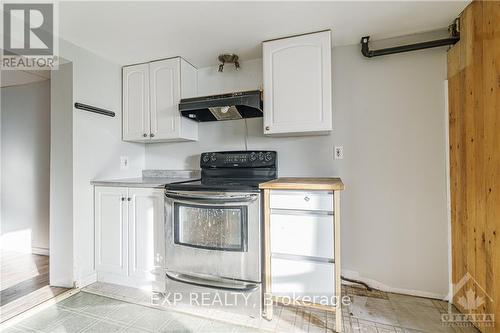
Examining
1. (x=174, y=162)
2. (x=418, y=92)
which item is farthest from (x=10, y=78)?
(x=418, y=92)

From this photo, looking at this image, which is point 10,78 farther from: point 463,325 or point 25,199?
point 463,325

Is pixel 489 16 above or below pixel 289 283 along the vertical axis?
above

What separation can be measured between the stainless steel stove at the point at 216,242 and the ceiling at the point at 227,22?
47.0 inches

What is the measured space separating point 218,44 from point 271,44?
18.4 inches

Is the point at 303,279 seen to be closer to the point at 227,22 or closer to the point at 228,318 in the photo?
the point at 228,318

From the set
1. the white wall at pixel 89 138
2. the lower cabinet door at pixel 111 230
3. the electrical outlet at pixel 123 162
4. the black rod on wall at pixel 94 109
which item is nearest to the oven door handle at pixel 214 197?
the lower cabinet door at pixel 111 230

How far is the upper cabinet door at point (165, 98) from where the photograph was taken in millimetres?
2371

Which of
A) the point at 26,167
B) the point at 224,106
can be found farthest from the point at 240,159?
the point at 26,167

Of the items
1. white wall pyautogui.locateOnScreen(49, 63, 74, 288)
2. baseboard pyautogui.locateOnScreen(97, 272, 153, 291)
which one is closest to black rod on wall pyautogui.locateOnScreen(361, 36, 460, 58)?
white wall pyautogui.locateOnScreen(49, 63, 74, 288)

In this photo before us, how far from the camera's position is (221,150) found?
2523 mm

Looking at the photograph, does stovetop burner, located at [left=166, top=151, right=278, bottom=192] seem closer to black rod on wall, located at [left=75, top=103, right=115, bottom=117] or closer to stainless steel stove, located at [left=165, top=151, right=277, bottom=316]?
stainless steel stove, located at [left=165, top=151, right=277, bottom=316]

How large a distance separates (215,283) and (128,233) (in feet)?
2.92

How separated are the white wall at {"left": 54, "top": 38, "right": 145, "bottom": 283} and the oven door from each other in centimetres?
83

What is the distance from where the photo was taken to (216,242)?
1780 millimetres
